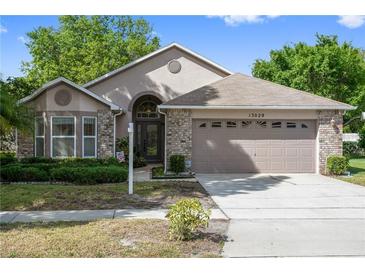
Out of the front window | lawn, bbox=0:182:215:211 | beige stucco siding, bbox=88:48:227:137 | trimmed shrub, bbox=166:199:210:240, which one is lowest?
lawn, bbox=0:182:215:211

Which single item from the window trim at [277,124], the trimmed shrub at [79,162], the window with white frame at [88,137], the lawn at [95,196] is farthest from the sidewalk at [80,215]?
the window trim at [277,124]

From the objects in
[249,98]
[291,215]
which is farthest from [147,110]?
[291,215]

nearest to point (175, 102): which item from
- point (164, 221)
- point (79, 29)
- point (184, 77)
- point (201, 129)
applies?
point (201, 129)

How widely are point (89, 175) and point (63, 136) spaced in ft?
14.6

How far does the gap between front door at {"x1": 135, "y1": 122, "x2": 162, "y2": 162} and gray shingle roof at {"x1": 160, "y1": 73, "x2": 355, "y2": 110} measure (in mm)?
5720

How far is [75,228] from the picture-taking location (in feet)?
26.1

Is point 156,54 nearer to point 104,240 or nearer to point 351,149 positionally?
point 104,240

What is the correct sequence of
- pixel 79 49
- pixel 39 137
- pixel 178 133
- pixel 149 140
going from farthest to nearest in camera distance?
pixel 79 49
pixel 149 140
pixel 39 137
pixel 178 133

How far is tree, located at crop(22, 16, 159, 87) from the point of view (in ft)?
125

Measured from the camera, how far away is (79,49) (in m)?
40.7

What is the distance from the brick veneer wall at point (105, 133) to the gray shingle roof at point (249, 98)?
9.26 ft

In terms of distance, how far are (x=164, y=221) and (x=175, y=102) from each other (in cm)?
939

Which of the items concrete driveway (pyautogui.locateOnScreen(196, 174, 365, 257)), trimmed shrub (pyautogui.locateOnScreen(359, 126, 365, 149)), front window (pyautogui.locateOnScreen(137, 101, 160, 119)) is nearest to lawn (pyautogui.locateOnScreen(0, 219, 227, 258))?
concrete driveway (pyautogui.locateOnScreen(196, 174, 365, 257))

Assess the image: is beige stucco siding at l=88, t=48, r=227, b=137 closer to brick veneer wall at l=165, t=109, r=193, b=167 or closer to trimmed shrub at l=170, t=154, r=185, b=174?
brick veneer wall at l=165, t=109, r=193, b=167
